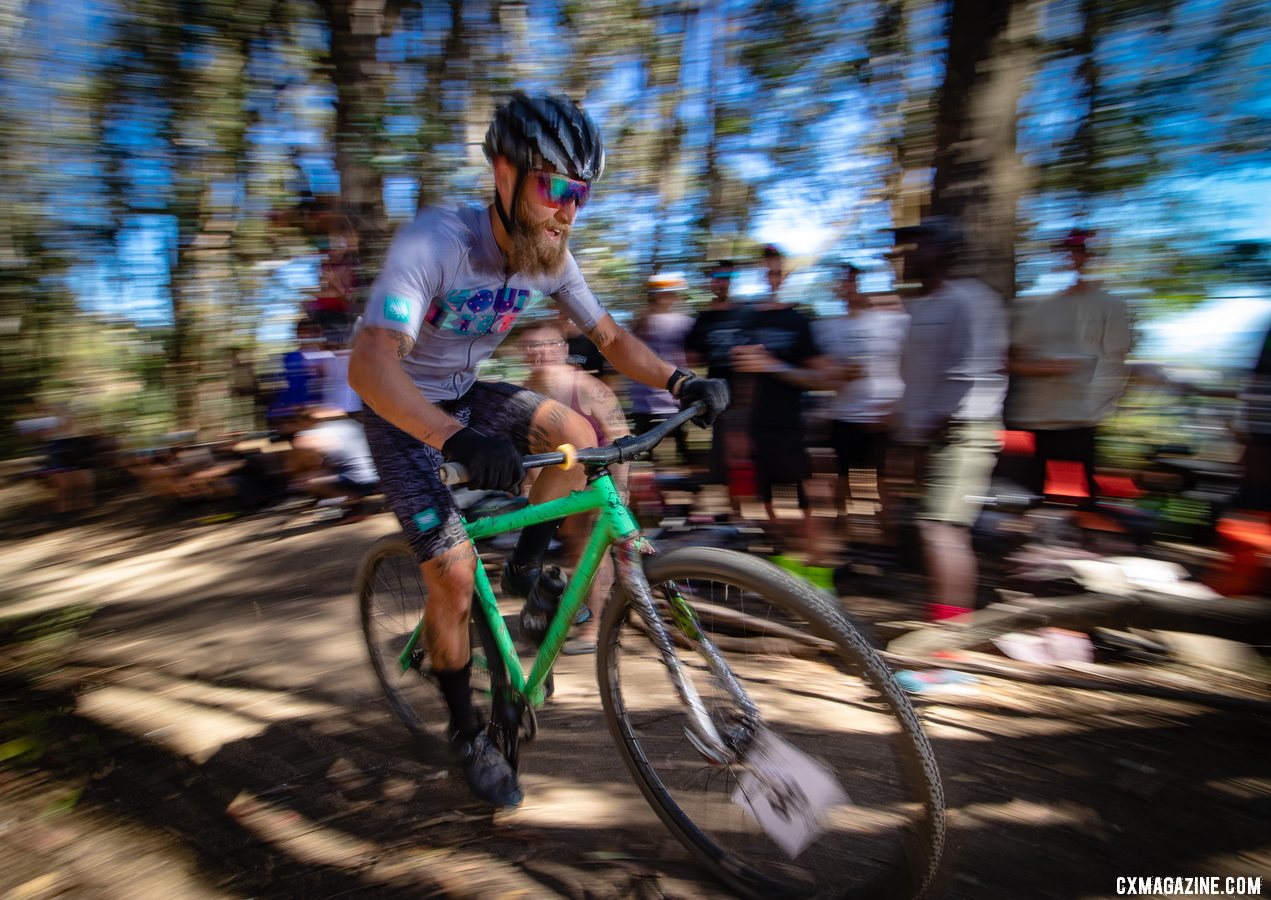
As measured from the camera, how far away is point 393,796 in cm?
265

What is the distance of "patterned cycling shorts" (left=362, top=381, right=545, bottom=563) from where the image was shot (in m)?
2.37

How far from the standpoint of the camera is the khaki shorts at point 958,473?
387 centimetres

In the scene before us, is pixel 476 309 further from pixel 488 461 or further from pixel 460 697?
pixel 460 697

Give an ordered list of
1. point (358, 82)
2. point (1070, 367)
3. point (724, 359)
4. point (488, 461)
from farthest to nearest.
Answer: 1. point (724, 359)
2. point (358, 82)
3. point (1070, 367)
4. point (488, 461)

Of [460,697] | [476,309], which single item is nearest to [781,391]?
[476,309]

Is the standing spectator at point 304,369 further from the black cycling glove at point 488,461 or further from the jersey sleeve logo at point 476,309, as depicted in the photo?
the black cycling glove at point 488,461

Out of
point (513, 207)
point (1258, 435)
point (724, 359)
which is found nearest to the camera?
point (513, 207)

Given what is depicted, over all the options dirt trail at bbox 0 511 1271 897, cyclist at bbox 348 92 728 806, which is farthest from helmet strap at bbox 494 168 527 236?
dirt trail at bbox 0 511 1271 897

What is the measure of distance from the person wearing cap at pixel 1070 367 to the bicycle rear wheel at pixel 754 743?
2603mm

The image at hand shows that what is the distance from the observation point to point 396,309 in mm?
2104

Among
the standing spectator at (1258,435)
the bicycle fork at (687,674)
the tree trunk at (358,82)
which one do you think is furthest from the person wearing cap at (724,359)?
the bicycle fork at (687,674)

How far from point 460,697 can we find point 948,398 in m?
2.96

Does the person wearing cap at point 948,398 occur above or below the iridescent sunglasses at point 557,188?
below

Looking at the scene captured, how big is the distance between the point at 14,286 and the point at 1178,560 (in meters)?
6.05
